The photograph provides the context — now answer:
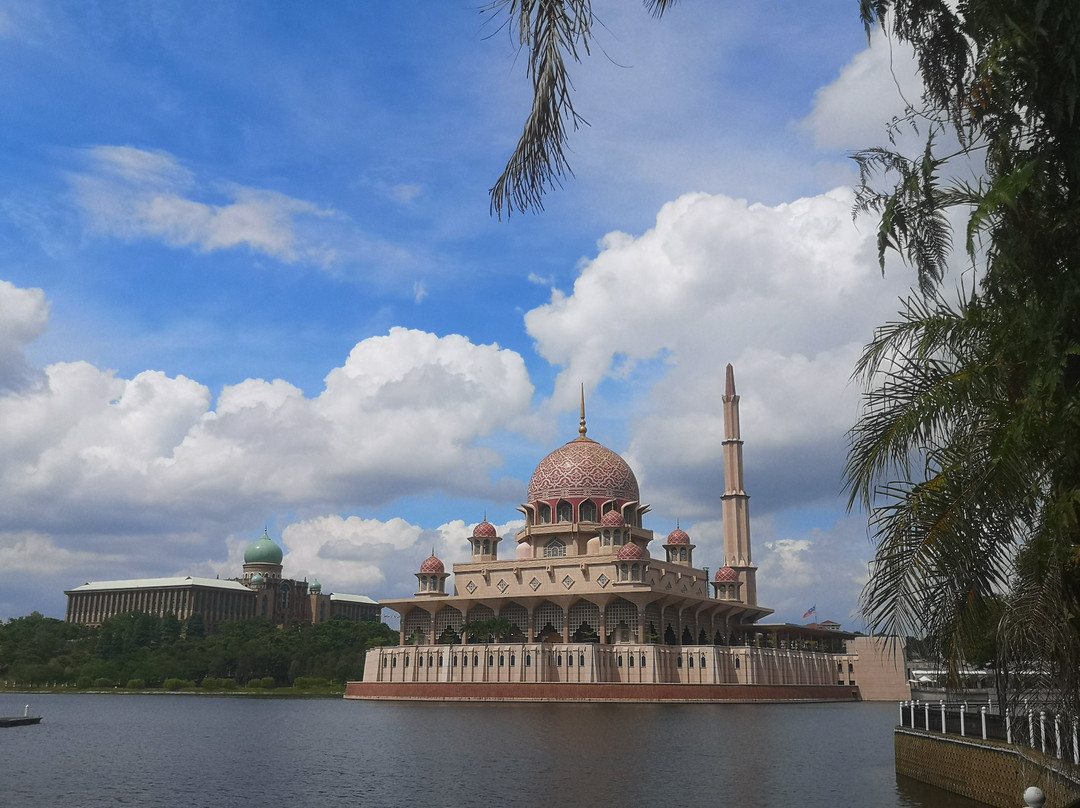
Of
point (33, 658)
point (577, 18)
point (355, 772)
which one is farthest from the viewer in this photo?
point (33, 658)

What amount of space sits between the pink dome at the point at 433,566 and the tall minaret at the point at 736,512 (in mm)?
20933

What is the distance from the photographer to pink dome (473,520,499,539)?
7262 centimetres

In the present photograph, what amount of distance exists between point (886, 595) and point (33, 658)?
94026 mm

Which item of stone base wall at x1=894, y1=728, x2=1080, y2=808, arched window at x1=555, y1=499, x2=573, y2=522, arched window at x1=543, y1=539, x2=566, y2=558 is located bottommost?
stone base wall at x1=894, y1=728, x2=1080, y2=808

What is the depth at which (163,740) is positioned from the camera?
36312 mm

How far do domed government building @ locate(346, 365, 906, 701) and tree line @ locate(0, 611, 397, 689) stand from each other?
874 cm

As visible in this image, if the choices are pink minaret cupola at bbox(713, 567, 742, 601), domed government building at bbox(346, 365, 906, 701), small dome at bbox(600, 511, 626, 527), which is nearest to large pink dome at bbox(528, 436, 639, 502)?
domed government building at bbox(346, 365, 906, 701)

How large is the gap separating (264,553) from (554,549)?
66915 millimetres

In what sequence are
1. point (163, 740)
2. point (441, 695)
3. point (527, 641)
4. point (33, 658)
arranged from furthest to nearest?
point (33, 658)
point (527, 641)
point (441, 695)
point (163, 740)

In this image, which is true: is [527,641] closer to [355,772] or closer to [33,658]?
[355,772]

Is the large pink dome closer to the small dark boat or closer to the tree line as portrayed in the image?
the tree line

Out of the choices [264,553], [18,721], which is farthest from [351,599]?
[18,721]

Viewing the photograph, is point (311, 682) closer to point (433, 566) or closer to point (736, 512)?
point (433, 566)

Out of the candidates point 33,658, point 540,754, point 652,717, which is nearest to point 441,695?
point 652,717
